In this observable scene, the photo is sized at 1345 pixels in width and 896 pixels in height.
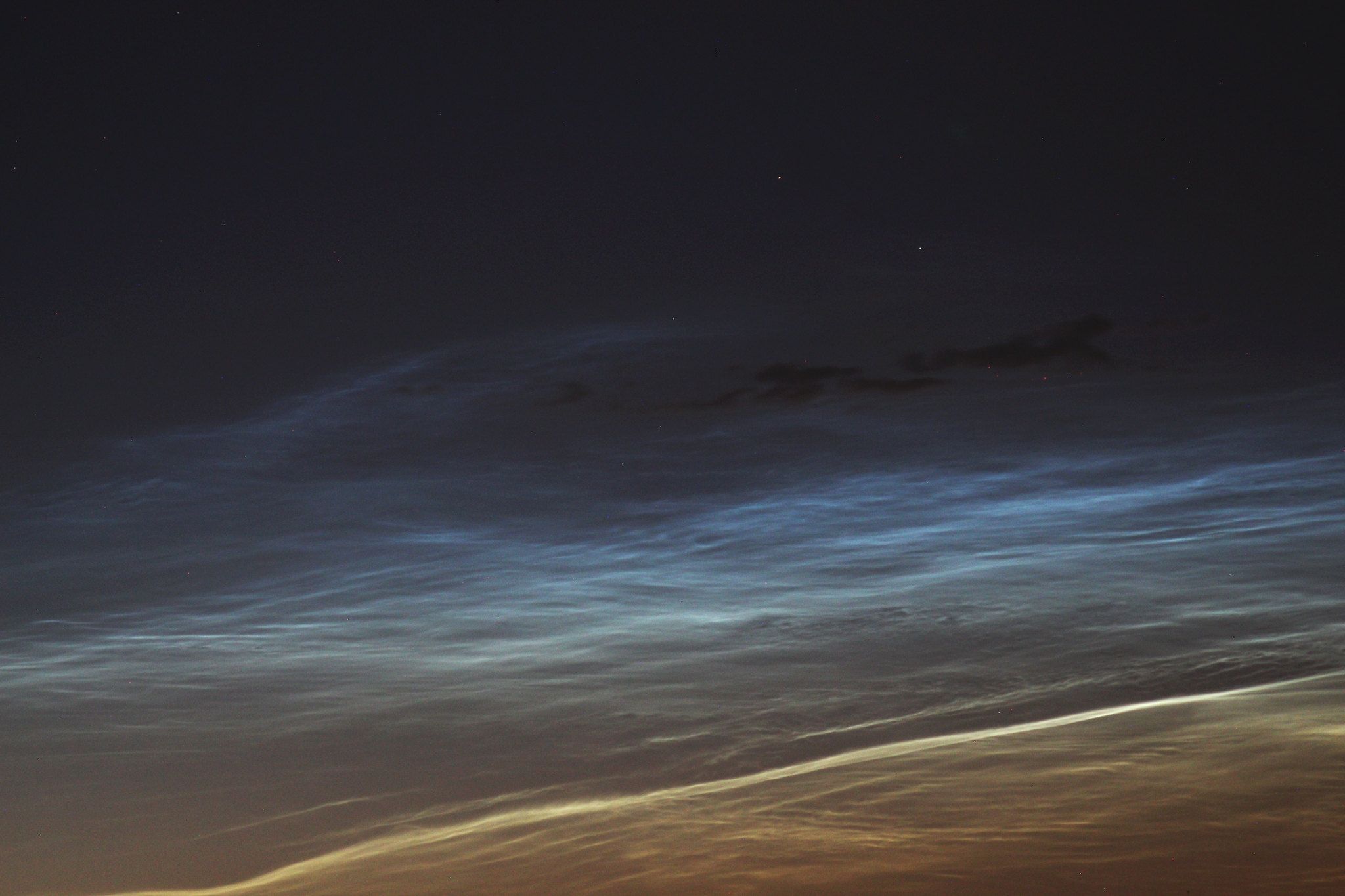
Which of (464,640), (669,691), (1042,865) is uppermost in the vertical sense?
(464,640)

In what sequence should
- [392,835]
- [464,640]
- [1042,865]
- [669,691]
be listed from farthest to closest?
[464,640] < [669,691] < [392,835] < [1042,865]

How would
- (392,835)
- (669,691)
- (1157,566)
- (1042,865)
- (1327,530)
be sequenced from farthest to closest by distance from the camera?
(1327,530)
(1157,566)
(669,691)
(392,835)
(1042,865)

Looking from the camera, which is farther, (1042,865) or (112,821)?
(112,821)

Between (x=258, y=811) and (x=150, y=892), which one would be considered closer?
(x=150, y=892)

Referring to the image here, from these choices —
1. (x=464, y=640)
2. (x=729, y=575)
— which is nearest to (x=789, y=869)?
(x=464, y=640)

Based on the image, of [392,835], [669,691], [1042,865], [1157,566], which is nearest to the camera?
[1042,865]

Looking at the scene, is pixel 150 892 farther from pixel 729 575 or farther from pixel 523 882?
pixel 729 575

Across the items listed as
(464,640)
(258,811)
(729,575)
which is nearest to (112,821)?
(258,811)

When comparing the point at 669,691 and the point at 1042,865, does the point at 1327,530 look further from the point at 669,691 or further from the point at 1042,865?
the point at 1042,865

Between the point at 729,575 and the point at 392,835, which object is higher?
the point at 729,575

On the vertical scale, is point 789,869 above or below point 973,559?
below
